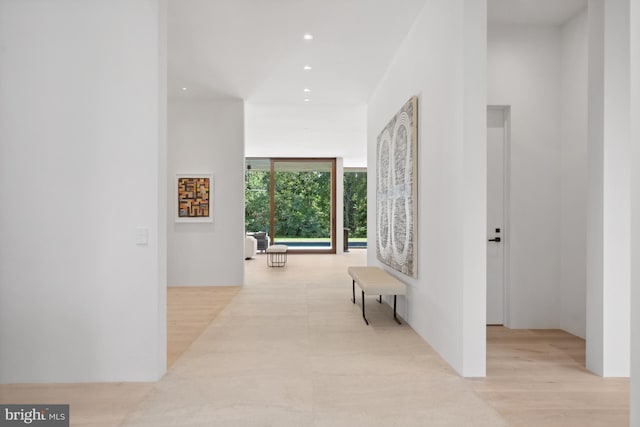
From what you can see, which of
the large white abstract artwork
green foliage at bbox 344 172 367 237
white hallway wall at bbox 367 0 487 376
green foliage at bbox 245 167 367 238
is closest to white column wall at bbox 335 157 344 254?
green foliage at bbox 245 167 367 238

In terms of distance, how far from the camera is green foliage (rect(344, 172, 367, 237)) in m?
14.2

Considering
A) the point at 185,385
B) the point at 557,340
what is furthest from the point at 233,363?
the point at 557,340

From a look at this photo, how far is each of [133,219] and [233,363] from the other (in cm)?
137

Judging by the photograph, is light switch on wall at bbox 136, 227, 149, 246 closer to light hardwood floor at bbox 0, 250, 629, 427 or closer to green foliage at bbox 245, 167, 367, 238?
light hardwood floor at bbox 0, 250, 629, 427

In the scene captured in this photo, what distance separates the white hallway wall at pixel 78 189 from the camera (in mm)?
2713

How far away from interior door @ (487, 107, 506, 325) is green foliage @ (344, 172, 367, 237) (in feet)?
32.3

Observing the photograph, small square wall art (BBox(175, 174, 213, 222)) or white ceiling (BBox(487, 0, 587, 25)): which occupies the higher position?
white ceiling (BBox(487, 0, 587, 25))

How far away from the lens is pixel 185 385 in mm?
2646

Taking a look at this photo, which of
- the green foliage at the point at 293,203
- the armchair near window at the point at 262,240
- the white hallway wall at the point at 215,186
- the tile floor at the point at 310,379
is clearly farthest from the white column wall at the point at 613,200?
the green foliage at the point at 293,203

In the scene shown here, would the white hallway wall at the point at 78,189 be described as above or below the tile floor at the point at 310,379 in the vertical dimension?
above

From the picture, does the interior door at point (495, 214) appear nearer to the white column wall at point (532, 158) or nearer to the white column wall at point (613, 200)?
the white column wall at point (532, 158)

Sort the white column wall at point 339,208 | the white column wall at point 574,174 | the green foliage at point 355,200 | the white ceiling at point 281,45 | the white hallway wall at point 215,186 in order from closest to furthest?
the white ceiling at point 281,45 → the white column wall at point 574,174 → the white hallway wall at point 215,186 → the white column wall at point 339,208 → the green foliage at point 355,200

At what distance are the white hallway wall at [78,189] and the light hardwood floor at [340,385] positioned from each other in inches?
9.7

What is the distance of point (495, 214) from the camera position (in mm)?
Result: 4258
